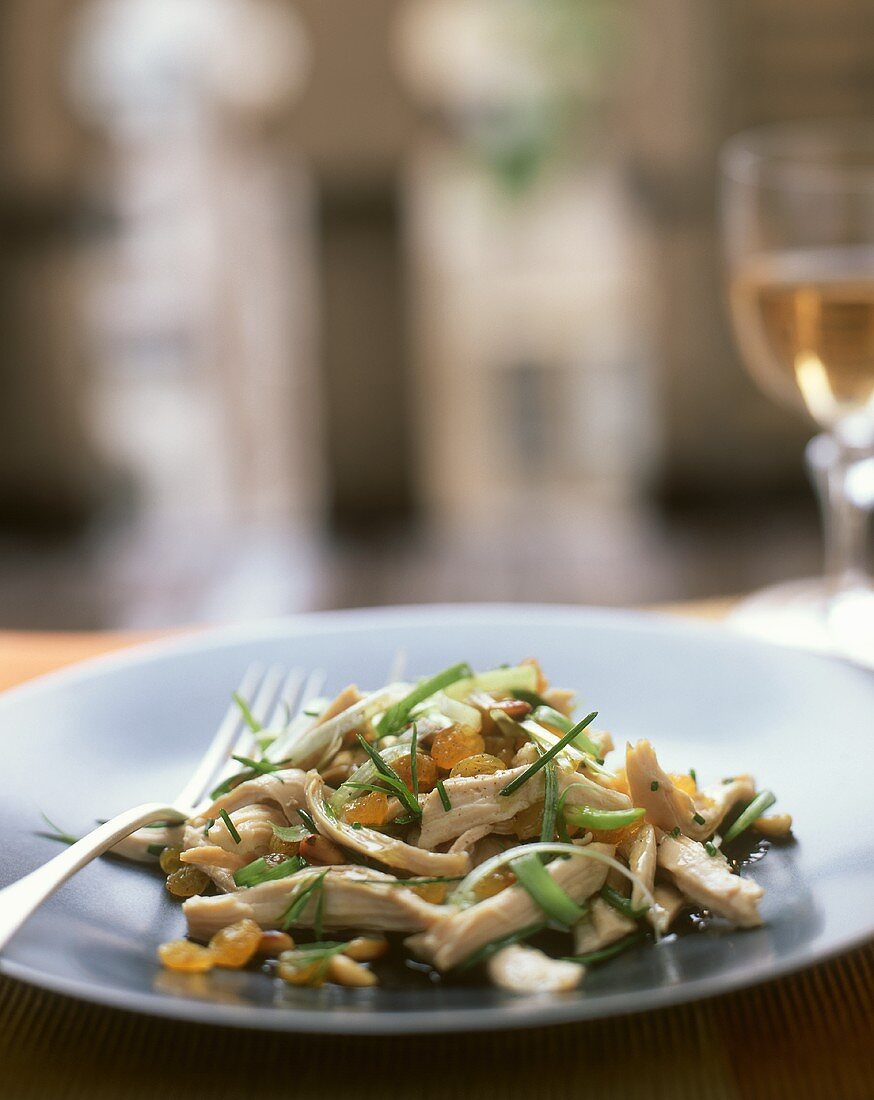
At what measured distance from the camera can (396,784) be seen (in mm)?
855

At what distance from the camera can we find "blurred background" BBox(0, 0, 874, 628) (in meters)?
3.51

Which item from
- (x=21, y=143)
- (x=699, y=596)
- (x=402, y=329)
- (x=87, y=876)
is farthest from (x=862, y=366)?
(x=21, y=143)

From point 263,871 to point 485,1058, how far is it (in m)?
0.21

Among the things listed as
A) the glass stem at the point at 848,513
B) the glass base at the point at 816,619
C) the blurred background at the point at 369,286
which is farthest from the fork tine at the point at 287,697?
the blurred background at the point at 369,286

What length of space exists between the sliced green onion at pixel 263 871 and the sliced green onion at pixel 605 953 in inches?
7.4

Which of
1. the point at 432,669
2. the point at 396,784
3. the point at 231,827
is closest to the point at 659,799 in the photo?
the point at 396,784

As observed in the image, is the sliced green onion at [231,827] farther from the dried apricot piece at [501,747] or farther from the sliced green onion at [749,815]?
the sliced green onion at [749,815]

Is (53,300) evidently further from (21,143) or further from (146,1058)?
(146,1058)

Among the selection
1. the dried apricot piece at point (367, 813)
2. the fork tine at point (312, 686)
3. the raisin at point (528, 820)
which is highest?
the dried apricot piece at point (367, 813)

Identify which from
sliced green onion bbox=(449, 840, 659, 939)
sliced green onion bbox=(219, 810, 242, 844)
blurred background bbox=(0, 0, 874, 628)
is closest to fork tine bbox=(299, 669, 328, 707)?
sliced green onion bbox=(219, 810, 242, 844)

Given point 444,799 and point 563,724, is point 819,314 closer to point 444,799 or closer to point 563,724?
point 563,724

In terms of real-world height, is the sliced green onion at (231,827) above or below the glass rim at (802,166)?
below

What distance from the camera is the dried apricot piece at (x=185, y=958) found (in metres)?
0.68

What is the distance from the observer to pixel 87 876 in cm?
80
